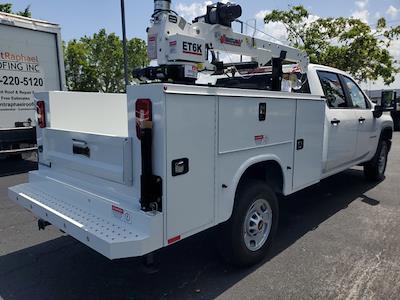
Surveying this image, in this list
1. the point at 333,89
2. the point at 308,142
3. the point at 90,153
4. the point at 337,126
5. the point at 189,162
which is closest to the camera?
the point at 189,162

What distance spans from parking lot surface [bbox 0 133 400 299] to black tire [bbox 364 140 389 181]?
172 centimetres

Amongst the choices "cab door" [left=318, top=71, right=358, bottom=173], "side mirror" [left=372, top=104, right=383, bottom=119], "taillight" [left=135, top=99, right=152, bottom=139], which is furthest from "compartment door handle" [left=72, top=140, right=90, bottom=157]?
"side mirror" [left=372, top=104, right=383, bottom=119]

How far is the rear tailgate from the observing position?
274 cm

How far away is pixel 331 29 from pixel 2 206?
20.2m

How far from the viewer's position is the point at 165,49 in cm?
347

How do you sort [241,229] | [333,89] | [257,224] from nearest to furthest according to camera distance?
[241,229] → [257,224] → [333,89]

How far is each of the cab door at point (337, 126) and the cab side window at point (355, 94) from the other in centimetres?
25

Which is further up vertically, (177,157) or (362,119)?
(362,119)

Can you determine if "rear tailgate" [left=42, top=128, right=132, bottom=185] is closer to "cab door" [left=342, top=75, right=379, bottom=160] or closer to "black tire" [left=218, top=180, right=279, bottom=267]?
"black tire" [left=218, top=180, right=279, bottom=267]

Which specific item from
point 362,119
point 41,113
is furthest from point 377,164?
point 41,113

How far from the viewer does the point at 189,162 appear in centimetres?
270

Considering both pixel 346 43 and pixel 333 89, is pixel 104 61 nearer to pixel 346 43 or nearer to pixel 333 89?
pixel 346 43

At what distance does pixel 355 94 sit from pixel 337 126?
1.28 metres

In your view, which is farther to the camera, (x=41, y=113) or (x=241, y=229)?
(x=41, y=113)
